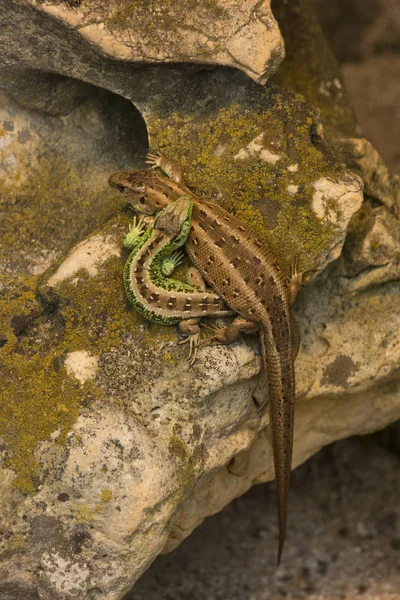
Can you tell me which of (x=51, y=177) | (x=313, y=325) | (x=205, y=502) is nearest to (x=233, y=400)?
(x=313, y=325)

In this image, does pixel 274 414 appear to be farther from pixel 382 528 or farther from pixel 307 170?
pixel 382 528

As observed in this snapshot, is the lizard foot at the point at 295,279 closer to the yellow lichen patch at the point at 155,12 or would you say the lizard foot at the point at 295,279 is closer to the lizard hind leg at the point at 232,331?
the lizard hind leg at the point at 232,331

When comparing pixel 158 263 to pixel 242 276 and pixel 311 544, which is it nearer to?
pixel 242 276

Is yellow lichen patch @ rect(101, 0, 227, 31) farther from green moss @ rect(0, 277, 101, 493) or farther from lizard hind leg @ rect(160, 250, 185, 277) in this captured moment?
green moss @ rect(0, 277, 101, 493)

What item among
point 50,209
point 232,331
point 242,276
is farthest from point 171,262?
point 50,209

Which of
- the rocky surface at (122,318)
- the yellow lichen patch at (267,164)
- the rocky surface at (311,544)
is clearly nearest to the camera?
the rocky surface at (122,318)

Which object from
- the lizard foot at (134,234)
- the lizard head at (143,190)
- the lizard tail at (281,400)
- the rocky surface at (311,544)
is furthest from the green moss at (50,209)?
the rocky surface at (311,544)

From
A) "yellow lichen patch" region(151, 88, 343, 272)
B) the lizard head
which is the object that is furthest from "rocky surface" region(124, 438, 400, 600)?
the lizard head
